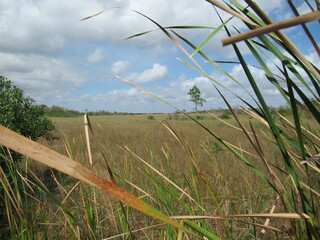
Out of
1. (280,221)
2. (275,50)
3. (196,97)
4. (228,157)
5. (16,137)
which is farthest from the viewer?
(196,97)

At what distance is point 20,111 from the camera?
14.9 feet

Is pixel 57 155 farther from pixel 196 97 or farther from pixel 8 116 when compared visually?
pixel 196 97

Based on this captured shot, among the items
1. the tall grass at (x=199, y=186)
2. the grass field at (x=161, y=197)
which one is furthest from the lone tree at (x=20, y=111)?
the tall grass at (x=199, y=186)

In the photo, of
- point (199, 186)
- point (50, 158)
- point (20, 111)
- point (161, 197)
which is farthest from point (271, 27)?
point (20, 111)

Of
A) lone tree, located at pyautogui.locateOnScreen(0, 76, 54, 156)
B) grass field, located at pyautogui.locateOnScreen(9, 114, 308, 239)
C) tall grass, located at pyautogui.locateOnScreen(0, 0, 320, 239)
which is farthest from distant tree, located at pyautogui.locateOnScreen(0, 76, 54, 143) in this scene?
tall grass, located at pyautogui.locateOnScreen(0, 0, 320, 239)

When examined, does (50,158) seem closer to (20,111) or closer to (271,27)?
(271,27)

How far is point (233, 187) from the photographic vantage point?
3.04 metres

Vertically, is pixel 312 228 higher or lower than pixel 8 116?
lower

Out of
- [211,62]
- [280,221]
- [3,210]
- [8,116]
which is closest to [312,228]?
[211,62]

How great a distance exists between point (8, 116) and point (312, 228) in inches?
164

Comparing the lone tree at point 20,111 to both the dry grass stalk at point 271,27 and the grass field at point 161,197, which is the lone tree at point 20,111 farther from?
the dry grass stalk at point 271,27

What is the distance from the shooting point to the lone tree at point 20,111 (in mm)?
3974

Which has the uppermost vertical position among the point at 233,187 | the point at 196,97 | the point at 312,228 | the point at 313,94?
the point at 196,97

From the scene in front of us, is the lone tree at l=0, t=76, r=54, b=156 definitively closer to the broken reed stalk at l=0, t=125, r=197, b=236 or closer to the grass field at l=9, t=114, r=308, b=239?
the grass field at l=9, t=114, r=308, b=239
